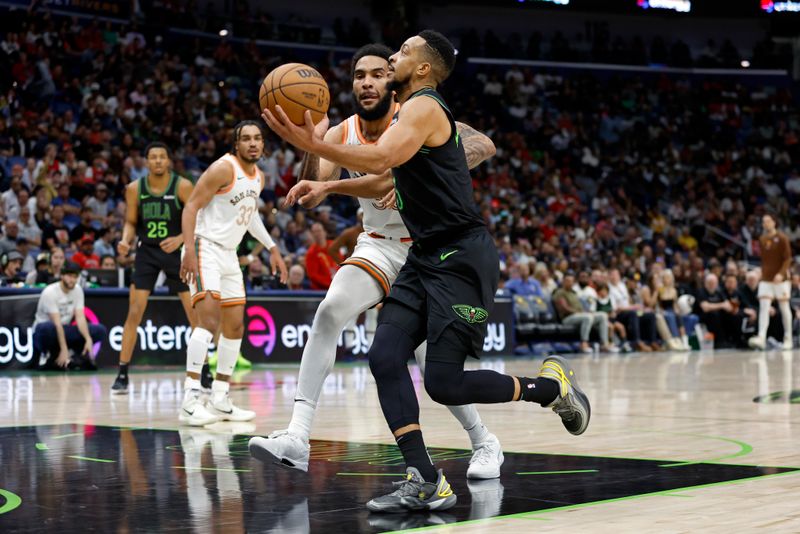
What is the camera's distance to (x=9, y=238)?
15766mm

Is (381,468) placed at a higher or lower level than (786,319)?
lower

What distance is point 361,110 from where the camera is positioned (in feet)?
19.3

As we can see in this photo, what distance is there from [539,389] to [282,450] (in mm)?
1195

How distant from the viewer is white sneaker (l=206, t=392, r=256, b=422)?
8.10 m

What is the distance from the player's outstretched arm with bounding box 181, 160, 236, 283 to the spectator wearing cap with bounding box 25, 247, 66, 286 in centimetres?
615

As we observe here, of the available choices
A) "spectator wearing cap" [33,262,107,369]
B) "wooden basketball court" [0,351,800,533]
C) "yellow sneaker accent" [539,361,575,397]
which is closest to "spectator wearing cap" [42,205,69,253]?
"spectator wearing cap" [33,262,107,369]

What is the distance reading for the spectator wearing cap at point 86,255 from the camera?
15594 mm

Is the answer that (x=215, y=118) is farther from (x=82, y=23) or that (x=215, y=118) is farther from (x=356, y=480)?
(x=356, y=480)

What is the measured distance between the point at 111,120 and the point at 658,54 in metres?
20.6

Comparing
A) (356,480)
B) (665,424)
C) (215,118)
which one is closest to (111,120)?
(215,118)

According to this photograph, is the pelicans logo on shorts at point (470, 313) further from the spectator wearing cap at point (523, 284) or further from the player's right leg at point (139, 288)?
the spectator wearing cap at point (523, 284)

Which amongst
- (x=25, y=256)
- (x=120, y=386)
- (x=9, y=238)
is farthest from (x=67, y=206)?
(x=120, y=386)

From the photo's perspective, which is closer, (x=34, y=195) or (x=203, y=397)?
(x=203, y=397)

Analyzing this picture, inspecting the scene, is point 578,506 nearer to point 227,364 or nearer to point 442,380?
point 442,380
